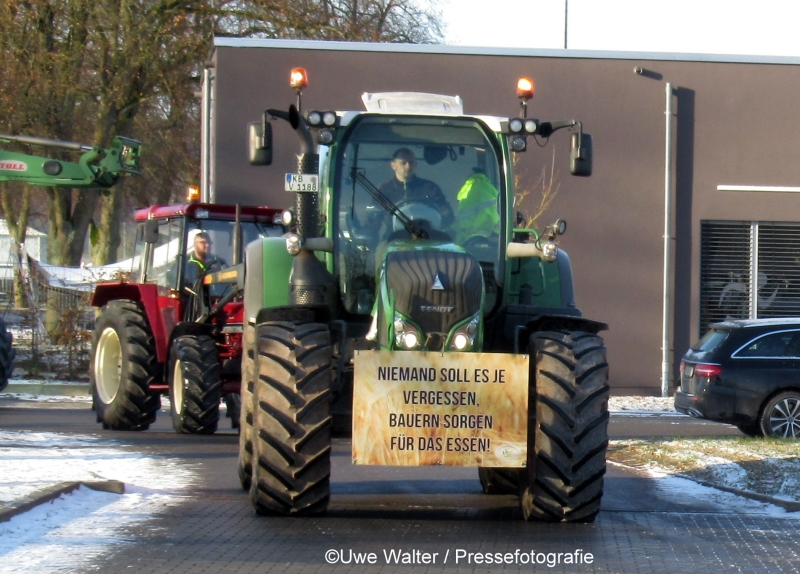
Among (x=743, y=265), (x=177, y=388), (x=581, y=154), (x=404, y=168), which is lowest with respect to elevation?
(x=177, y=388)

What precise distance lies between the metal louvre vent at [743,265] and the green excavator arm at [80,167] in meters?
11.7

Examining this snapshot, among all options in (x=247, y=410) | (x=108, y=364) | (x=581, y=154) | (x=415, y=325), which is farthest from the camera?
(x=108, y=364)

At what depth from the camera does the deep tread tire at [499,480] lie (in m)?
9.72

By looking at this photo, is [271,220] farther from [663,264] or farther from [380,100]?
[663,264]

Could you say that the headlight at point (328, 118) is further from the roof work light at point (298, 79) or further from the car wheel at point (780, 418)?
the car wheel at point (780, 418)

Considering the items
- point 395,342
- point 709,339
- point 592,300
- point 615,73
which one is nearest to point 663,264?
point 592,300

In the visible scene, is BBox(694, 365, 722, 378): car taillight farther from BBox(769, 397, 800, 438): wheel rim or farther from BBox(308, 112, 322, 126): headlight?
BBox(308, 112, 322, 126): headlight

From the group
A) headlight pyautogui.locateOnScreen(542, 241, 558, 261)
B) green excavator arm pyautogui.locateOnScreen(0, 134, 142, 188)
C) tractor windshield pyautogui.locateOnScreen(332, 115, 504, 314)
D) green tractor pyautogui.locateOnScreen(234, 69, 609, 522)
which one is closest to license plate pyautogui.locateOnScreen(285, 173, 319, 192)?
green tractor pyautogui.locateOnScreen(234, 69, 609, 522)

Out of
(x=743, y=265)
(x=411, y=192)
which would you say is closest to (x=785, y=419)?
(x=411, y=192)

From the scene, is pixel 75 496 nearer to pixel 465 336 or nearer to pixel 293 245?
pixel 293 245

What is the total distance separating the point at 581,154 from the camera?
9.16 m

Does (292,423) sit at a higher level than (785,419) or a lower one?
higher

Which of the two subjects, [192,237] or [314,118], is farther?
[192,237]
